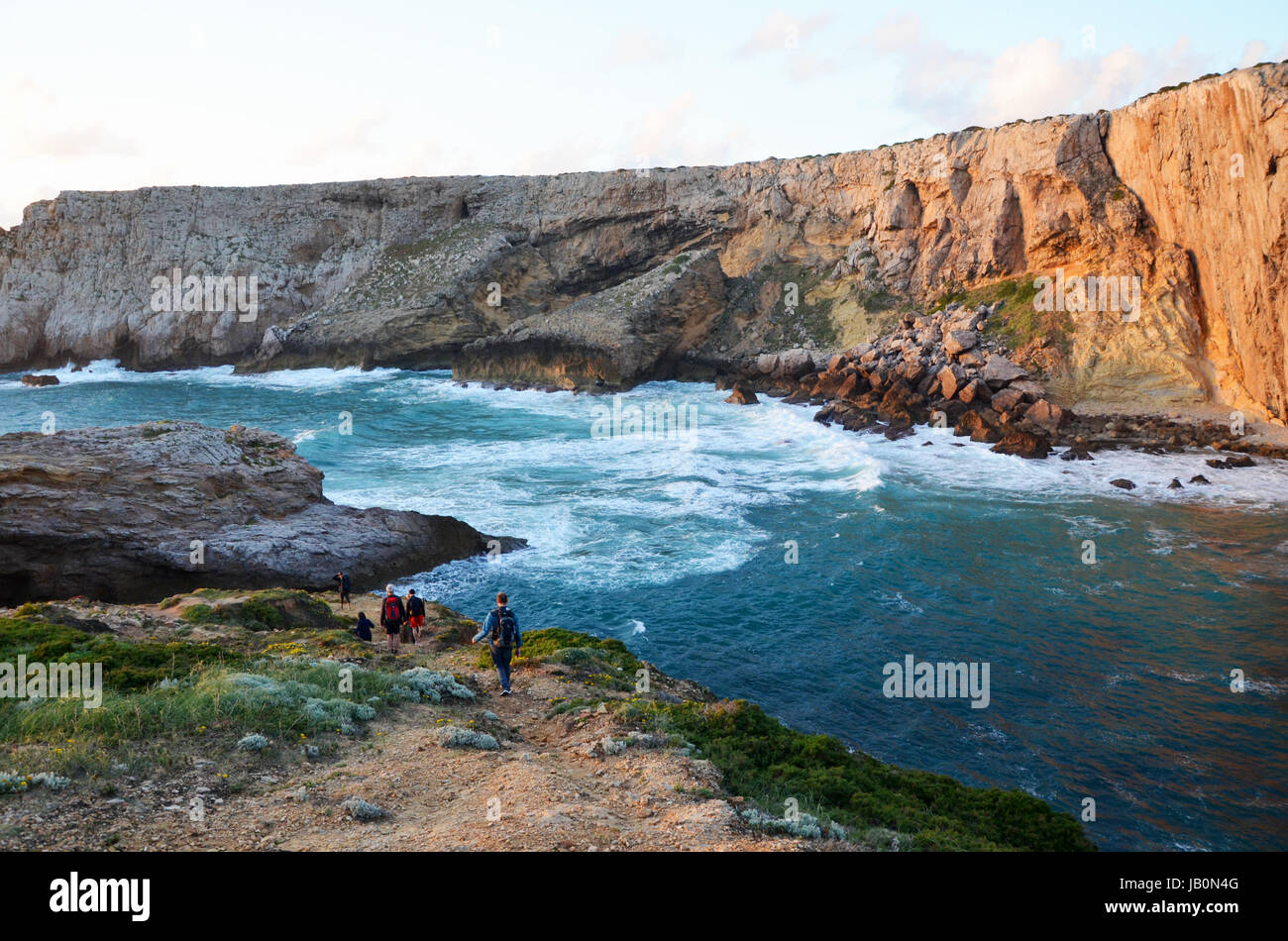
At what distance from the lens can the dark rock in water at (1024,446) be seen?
1261 inches

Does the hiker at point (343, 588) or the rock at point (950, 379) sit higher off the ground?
the rock at point (950, 379)

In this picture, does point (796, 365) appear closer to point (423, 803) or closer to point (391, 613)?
point (391, 613)

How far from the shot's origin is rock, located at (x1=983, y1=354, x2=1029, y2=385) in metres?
39.1

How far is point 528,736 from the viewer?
11.4 m

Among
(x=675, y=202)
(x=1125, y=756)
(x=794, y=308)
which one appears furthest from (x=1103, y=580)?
(x=675, y=202)

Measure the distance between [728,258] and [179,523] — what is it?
46444 mm

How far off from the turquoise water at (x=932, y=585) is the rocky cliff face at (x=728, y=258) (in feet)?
31.0

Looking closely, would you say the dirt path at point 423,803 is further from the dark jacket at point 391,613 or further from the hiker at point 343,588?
the hiker at point 343,588

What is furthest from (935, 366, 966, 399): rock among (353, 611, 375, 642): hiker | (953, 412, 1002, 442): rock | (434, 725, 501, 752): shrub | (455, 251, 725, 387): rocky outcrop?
(434, 725, 501, 752): shrub

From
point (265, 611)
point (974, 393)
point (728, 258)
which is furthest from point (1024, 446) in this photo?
point (728, 258)

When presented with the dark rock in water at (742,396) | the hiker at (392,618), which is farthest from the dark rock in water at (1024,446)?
the hiker at (392,618)

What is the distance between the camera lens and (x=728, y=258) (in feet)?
198

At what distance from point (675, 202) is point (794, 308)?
1312 cm

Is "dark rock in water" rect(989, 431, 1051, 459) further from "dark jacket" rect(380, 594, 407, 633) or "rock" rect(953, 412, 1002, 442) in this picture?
"dark jacket" rect(380, 594, 407, 633)
